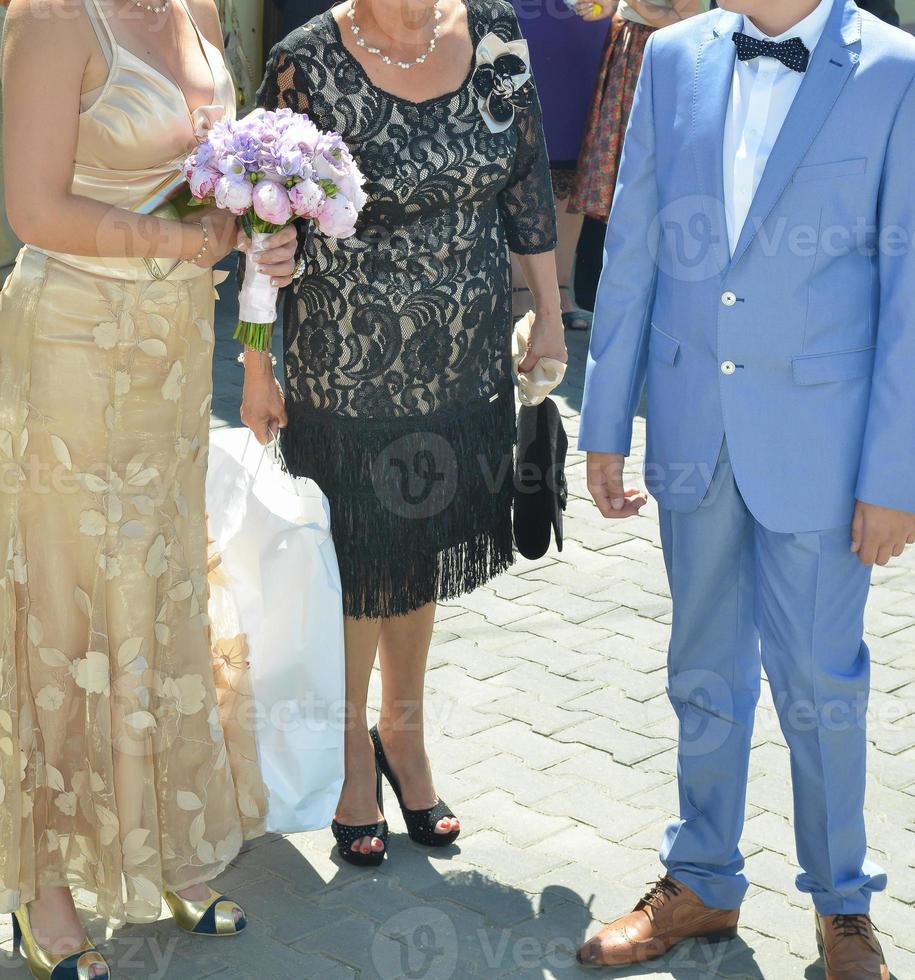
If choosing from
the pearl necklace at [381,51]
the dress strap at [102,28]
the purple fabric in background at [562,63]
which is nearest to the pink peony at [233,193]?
the dress strap at [102,28]

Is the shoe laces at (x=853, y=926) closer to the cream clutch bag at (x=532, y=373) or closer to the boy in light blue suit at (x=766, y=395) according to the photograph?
the boy in light blue suit at (x=766, y=395)

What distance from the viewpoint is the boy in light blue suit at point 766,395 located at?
9.22 ft

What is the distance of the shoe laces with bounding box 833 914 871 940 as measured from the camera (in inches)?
124

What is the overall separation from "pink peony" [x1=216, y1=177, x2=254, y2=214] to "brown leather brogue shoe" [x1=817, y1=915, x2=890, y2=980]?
2006mm

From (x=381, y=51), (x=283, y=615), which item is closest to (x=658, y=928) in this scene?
(x=283, y=615)

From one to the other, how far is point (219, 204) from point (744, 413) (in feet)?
3.85

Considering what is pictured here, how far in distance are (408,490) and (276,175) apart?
36.9 inches

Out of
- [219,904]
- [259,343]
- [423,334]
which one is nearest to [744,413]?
[423,334]

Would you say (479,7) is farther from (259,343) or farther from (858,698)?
(858,698)

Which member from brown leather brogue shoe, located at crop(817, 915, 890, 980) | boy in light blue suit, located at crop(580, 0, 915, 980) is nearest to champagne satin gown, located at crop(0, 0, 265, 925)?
boy in light blue suit, located at crop(580, 0, 915, 980)

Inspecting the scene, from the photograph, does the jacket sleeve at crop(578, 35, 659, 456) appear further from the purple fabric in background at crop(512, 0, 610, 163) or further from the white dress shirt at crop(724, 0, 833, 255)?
the purple fabric in background at crop(512, 0, 610, 163)

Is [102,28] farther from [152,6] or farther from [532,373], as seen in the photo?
[532,373]

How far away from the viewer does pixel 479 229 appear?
3.52 metres

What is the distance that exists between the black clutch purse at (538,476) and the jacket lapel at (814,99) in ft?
3.43
